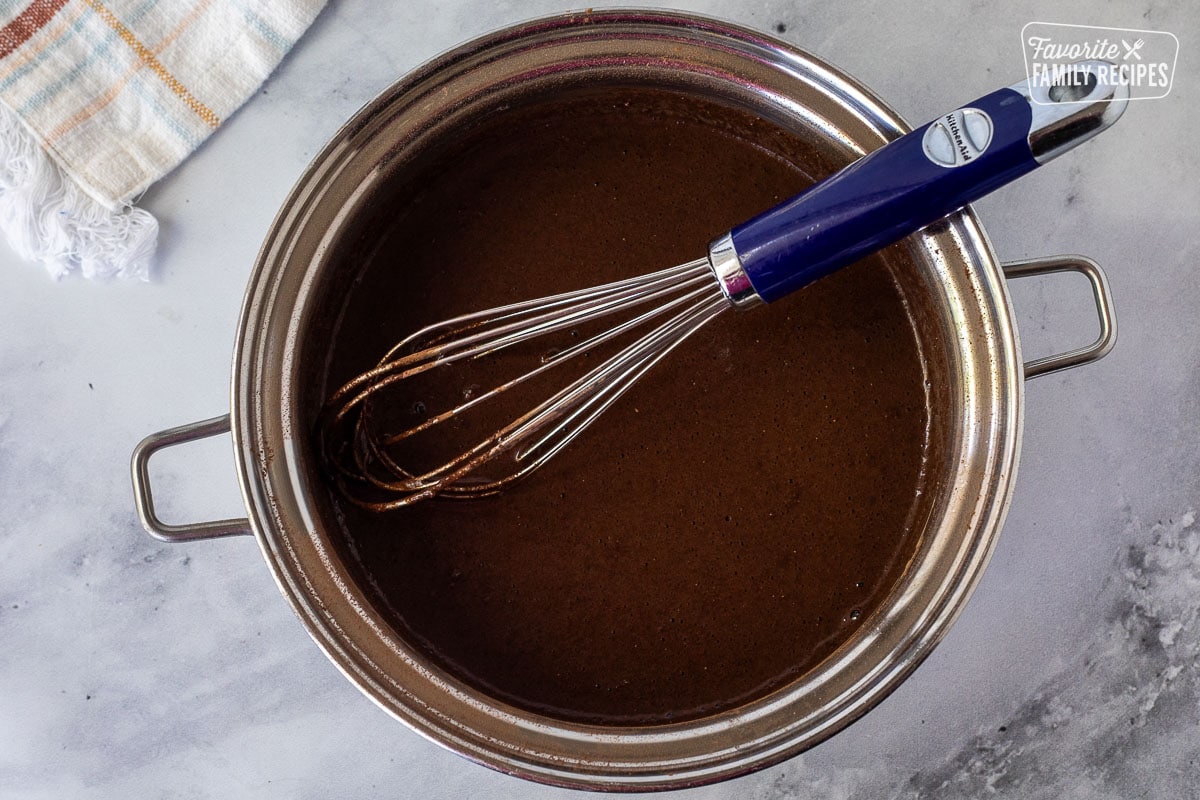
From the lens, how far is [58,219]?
0.83m

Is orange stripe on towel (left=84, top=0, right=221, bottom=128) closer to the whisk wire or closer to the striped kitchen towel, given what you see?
the striped kitchen towel

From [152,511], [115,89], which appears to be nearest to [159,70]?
[115,89]

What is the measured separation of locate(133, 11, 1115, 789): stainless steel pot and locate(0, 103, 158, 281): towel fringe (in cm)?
21

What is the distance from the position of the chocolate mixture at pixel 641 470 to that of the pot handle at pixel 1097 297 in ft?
0.38

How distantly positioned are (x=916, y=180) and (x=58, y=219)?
2.36 ft

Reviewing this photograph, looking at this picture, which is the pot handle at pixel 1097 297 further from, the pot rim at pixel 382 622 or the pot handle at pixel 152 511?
the pot handle at pixel 152 511

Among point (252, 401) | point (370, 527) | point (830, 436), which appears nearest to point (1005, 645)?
point (830, 436)

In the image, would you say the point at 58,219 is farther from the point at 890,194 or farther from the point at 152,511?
the point at 890,194

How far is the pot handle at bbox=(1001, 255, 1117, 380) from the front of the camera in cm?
70

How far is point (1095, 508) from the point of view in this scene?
87cm

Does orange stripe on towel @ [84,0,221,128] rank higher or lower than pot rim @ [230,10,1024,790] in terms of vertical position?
higher

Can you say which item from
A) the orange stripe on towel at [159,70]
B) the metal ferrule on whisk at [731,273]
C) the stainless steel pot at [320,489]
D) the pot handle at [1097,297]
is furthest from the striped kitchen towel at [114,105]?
the pot handle at [1097,297]
